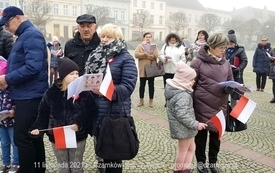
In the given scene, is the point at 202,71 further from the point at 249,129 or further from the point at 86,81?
the point at 249,129

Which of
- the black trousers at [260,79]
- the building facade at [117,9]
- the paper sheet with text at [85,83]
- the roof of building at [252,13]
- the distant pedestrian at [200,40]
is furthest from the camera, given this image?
the roof of building at [252,13]

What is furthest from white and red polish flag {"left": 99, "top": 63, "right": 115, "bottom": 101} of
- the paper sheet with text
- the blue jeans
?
the blue jeans

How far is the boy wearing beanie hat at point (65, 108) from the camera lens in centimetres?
265

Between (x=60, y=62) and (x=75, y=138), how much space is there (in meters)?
0.73

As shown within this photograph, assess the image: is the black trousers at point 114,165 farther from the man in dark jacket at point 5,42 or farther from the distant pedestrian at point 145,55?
the distant pedestrian at point 145,55

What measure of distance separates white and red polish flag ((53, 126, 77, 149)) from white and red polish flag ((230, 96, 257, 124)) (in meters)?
1.68

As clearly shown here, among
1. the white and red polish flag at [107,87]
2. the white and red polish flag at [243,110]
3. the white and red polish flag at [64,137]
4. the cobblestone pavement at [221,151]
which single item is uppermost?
the white and red polish flag at [107,87]

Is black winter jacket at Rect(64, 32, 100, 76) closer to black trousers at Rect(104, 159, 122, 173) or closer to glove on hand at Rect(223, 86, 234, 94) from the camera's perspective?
black trousers at Rect(104, 159, 122, 173)

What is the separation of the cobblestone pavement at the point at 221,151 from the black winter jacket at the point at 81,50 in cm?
135

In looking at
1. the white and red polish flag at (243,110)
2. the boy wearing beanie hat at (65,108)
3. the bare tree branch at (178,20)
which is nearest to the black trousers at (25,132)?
the boy wearing beanie hat at (65,108)

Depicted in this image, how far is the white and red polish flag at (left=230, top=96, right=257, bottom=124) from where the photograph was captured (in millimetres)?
2982

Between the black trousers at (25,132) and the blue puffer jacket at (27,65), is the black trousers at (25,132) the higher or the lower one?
the lower one

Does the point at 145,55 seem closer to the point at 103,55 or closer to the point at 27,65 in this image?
the point at 103,55

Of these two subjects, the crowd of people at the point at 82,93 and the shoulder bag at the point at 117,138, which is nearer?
the shoulder bag at the point at 117,138
